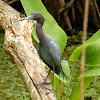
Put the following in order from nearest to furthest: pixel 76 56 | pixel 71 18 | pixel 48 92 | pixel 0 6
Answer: pixel 48 92
pixel 76 56
pixel 0 6
pixel 71 18

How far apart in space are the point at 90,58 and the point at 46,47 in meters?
0.48

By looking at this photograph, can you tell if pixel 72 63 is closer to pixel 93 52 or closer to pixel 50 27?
pixel 50 27

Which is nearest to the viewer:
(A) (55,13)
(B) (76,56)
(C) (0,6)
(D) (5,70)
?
(B) (76,56)

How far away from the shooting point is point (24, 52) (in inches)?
72.1

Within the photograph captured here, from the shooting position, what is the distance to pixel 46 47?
5.67ft

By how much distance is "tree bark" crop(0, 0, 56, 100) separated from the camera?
61.9 inches

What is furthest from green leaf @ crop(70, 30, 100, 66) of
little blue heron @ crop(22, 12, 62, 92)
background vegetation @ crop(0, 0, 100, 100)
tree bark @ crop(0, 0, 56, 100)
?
tree bark @ crop(0, 0, 56, 100)

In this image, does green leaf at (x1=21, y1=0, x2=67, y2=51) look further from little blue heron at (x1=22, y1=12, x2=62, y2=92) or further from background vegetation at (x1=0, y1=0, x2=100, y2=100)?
little blue heron at (x1=22, y1=12, x2=62, y2=92)

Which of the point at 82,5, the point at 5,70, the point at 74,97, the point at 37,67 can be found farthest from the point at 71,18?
the point at 37,67

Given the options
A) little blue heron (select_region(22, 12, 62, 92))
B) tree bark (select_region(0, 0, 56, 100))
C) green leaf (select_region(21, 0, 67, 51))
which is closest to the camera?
tree bark (select_region(0, 0, 56, 100))

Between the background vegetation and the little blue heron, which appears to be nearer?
the little blue heron

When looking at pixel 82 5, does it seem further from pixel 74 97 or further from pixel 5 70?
pixel 74 97

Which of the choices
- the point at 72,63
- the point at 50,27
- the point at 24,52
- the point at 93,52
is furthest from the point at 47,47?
the point at 72,63

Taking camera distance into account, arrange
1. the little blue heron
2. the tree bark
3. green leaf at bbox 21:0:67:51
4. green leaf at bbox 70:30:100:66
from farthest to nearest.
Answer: green leaf at bbox 21:0:67:51 < green leaf at bbox 70:30:100:66 < the little blue heron < the tree bark
